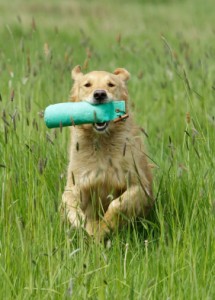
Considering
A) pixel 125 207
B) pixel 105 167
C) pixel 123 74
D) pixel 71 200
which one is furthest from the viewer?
pixel 123 74

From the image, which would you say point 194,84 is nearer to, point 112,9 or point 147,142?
point 147,142

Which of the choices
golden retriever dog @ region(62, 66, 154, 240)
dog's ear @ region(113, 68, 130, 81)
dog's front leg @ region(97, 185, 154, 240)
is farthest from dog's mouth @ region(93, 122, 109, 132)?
dog's ear @ region(113, 68, 130, 81)

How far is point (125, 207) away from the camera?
16.3 ft

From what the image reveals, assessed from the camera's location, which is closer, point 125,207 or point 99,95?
point 125,207

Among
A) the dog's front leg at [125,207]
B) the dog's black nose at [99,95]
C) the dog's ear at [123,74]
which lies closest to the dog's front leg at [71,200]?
the dog's front leg at [125,207]

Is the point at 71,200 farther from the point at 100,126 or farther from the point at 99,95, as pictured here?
the point at 99,95

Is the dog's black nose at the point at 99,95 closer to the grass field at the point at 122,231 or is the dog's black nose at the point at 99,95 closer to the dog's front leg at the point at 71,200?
the grass field at the point at 122,231

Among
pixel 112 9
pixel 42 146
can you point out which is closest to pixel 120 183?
pixel 42 146

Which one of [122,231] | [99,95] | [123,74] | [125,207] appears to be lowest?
[122,231]

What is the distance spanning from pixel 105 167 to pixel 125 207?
376 millimetres

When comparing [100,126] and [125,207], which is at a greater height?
[100,126]

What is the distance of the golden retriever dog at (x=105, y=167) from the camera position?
199 inches

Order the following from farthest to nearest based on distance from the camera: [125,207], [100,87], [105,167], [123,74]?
[123,74] → [100,87] → [105,167] → [125,207]

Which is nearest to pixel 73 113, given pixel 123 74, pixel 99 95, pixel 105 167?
pixel 99 95
